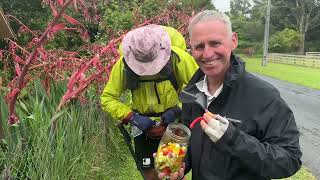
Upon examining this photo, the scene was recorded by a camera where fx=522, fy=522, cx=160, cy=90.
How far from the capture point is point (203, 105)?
106 inches

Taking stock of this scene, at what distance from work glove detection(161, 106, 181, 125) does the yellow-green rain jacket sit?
11 cm

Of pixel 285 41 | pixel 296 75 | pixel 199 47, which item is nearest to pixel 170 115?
pixel 199 47

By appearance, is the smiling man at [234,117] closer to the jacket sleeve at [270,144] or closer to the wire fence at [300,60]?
the jacket sleeve at [270,144]

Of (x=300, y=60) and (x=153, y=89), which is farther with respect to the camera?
(x=300, y=60)

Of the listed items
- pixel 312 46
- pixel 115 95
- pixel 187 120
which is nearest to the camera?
pixel 187 120

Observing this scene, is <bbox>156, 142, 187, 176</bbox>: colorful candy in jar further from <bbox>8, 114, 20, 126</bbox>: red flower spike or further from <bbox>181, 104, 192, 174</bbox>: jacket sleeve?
<bbox>8, 114, 20, 126</bbox>: red flower spike

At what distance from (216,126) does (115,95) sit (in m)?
2.39

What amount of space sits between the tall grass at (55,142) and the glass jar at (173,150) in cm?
96

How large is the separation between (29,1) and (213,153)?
17804 mm

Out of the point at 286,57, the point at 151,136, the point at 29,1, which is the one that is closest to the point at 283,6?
the point at 286,57

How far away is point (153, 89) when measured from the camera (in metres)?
4.45

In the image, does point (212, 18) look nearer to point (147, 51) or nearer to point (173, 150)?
point (173, 150)

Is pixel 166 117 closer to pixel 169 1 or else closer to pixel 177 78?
pixel 177 78

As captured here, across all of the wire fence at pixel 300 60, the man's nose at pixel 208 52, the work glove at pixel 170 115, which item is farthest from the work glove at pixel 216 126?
the wire fence at pixel 300 60
